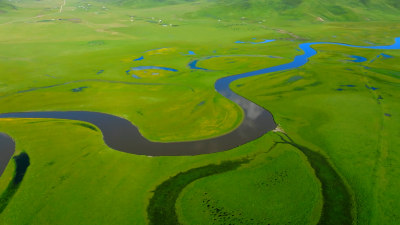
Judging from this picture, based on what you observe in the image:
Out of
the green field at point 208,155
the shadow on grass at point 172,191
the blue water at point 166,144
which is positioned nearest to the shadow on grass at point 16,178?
the green field at point 208,155

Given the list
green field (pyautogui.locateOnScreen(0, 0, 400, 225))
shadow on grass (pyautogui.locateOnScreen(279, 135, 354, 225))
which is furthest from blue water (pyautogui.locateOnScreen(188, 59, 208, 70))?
shadow on grass (pyautogui.locateOnScreen(279, 135, 354, 225))

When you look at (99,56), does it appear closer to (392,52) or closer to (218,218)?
(218,218)

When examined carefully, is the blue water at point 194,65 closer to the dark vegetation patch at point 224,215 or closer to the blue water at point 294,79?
the blue water at point 294,79

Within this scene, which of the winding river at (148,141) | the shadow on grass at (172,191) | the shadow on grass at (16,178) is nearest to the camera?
the shadow on grass at (172,191)

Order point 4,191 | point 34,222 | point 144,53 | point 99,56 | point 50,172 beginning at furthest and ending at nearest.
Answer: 1. point 144,53
2. point 99,56
3. point 50,172
4. point 4,191
5. point 34,222

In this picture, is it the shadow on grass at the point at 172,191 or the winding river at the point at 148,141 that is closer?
the shadow on grass at the point at 172,191

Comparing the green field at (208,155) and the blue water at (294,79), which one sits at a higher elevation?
the blue water at (294,79)

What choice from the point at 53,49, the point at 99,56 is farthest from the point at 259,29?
the point at 53,49
